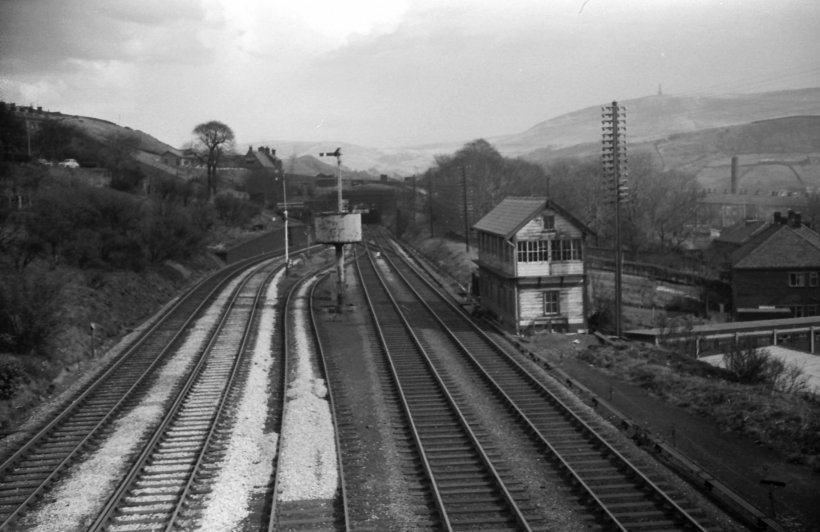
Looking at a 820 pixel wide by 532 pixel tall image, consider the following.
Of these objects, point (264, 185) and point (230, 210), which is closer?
point (230, 210)

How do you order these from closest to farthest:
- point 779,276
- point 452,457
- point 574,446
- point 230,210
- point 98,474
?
1. point 98,474
2. point 452,457
3. point 574,446
4. point 779,276
5. point 230,210

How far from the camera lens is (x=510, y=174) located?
7494 centimetres

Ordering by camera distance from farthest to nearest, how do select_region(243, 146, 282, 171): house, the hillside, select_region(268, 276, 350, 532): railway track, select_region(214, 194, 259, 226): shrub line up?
the hillside
select_region(243, 146, 282, 171): house
select_region(214, 194, 259, 226): shrub
select_region(268, 276, 350, 532): railway track

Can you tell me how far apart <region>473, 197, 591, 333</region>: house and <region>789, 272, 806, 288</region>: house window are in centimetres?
1841

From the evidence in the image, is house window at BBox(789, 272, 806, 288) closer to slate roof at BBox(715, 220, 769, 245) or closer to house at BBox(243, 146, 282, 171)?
slate roof at BBox(715, 220, 769, 245)

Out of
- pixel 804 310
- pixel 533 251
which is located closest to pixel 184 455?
pixel 533 251

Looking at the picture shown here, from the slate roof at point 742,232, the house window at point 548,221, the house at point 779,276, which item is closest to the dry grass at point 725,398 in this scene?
the house window at point 548,221

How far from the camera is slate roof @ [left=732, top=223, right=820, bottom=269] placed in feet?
126

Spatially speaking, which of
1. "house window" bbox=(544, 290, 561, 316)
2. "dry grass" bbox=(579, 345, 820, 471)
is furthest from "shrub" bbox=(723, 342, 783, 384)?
"house window" bbox=(544, 290, 561, 316)

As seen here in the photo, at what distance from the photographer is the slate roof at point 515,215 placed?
26.4 meters

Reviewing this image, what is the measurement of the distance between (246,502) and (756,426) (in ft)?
32.1

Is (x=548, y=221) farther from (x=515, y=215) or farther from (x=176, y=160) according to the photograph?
(x=176, y=160)

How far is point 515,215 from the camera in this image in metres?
27.9

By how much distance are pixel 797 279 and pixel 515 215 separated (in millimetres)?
19858
